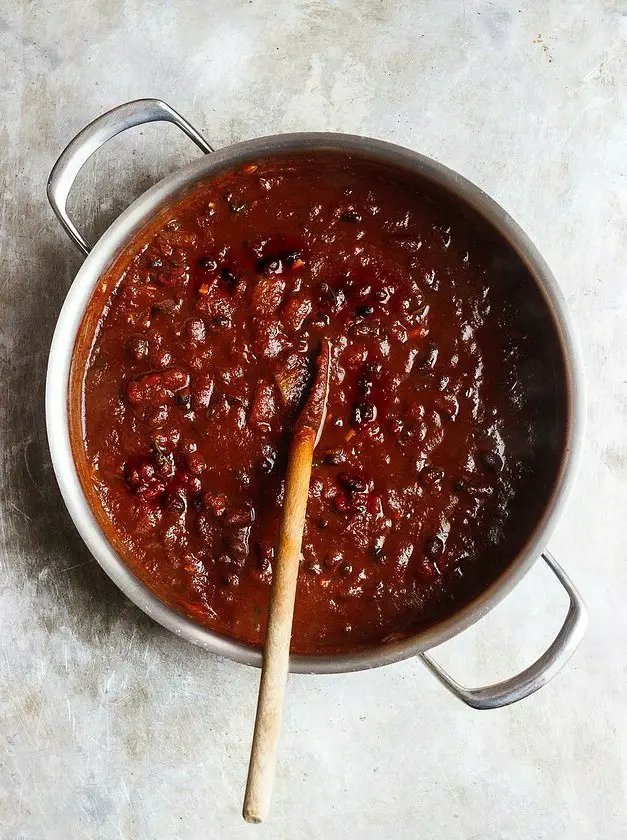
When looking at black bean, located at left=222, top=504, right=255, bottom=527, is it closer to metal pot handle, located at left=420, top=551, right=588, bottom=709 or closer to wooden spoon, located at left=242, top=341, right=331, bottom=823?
wooden spoon, located at left=242, top=341, right=331, bottom=823

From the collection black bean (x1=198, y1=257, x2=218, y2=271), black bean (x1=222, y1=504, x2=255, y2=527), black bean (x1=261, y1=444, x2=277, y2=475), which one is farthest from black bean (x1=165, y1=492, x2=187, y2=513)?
black bean (x1=198, y1=257, x2=218, y2=271)

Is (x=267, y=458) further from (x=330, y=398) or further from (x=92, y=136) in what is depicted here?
(x=92, y=136)

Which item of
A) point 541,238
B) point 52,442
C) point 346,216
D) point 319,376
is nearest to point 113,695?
point 52,442

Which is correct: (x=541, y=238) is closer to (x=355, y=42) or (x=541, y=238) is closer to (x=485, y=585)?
(x=355, y=42)

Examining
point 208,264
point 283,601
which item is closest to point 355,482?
point 283,601

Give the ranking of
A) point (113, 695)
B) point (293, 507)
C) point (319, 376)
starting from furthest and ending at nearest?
point (113, 695) → point (319, 376) → point (293, 507)

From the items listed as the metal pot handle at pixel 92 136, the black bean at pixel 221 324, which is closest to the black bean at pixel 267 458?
the black bean at pixel 221 324
